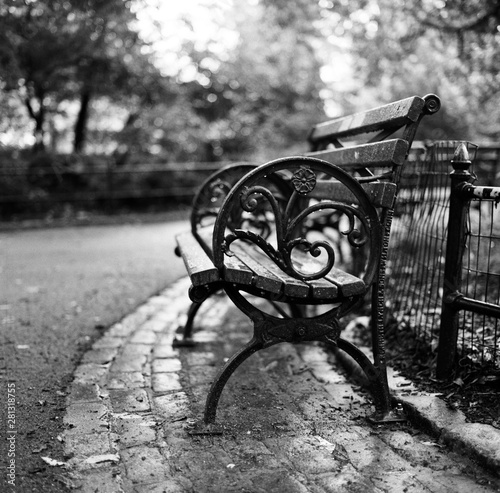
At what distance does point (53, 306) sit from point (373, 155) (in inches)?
126

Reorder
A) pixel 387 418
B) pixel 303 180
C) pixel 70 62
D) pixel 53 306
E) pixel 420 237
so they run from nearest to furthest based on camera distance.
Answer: pixel 303 180
pixel 387 418
pixel 420 237
pixel 53 306
pixel 70 62

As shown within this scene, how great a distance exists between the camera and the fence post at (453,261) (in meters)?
2.94

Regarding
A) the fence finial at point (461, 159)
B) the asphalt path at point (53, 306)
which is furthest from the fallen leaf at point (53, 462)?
the fence finial at point (461, 159)

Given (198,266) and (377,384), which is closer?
(198,266)

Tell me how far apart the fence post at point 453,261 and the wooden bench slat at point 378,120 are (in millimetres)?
364

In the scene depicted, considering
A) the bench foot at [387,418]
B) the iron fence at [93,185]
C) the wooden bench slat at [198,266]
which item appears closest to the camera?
the wooden bench slat at [198,266]

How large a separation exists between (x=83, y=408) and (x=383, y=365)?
4.76 feet

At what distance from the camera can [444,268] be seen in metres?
3.11

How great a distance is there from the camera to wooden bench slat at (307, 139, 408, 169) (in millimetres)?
2713

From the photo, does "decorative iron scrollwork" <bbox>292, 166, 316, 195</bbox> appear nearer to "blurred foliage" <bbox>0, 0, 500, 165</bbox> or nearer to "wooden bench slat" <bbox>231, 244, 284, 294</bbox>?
"wooden bench slat" <bbox>231, 244, 284, 294</bbox>

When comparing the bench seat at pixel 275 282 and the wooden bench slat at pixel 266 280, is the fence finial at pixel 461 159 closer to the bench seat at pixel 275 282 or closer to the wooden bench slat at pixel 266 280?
the bench seat at pixel 275 282

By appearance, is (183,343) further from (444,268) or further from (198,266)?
(444,268)

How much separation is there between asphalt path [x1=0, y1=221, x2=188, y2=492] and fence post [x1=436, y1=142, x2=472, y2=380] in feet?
6.13

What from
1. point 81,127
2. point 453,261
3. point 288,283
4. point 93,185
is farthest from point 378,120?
point 81,127
